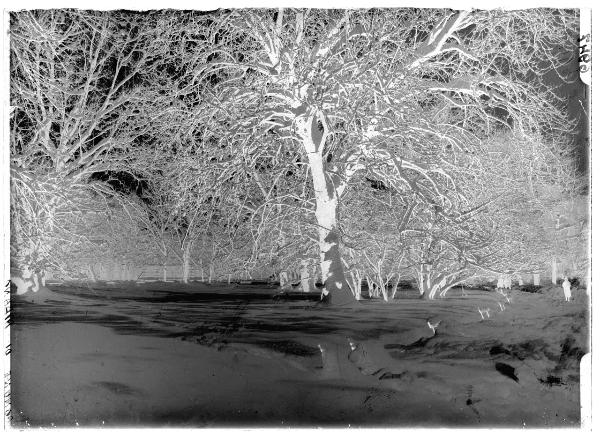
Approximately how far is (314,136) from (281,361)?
209cm

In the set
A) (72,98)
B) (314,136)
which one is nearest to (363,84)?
(314,136)

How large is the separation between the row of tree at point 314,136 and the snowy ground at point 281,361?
14.3 inches

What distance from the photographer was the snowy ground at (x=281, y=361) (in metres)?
5.38

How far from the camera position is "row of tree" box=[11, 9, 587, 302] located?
5637 mm

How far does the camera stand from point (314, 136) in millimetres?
5738

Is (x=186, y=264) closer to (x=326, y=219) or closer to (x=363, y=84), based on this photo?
(x=326, y=219)

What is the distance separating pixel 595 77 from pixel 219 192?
3.59 meters

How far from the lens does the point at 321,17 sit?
566 cm

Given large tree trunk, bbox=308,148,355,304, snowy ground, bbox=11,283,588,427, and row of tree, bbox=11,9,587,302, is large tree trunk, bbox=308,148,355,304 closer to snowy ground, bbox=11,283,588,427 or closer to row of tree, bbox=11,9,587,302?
row of tree, bbox=11,9,587,302

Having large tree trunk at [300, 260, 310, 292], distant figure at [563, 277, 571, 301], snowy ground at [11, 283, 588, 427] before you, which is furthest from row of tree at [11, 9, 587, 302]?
snowy ground at [11, 283, 588, 427]

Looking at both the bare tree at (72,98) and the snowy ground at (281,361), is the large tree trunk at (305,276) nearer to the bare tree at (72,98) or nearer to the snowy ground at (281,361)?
the snowy ground at (281,361)

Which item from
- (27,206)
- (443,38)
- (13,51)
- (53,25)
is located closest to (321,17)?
(443,38)

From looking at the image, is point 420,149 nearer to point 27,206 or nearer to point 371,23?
point 371,23

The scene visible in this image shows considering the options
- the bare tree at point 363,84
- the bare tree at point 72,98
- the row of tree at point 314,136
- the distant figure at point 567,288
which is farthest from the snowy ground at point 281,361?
the bare tree at point 72,98
